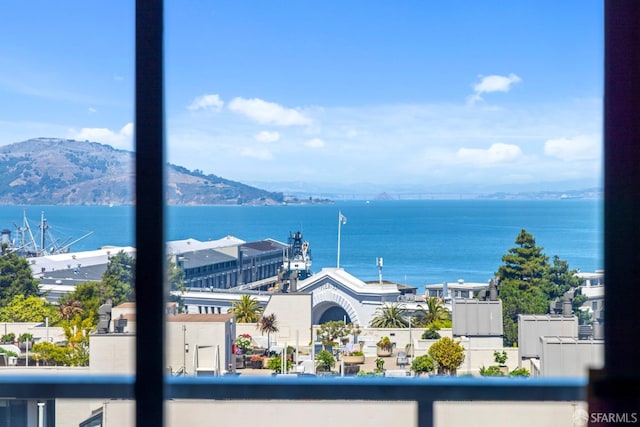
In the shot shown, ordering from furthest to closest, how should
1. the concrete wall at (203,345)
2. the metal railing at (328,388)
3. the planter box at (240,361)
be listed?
the planter box at (240,361)
the concrete wall at (203,345)
the metal railing at (328,388)

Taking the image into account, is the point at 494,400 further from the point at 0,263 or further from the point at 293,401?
the point at 0,263

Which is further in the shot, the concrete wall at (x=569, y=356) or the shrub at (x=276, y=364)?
the shrub at (x=276, y=364)

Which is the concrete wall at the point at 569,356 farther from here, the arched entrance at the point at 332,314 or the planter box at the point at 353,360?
the arched entrance at the point at 332,314

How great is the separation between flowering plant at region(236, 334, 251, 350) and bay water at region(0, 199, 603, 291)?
1.76ft

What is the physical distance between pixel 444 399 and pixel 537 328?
906mm

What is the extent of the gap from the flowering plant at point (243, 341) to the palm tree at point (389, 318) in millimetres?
691

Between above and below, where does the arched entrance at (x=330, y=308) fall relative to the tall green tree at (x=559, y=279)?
below

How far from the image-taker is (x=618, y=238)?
1.43 metres

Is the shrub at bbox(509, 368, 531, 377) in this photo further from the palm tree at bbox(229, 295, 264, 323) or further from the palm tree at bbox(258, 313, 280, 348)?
the palm tree at bbox(229, 295, 264, 323)

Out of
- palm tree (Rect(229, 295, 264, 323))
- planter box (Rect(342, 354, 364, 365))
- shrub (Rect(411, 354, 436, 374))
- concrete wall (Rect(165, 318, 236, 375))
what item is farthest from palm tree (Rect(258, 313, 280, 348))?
shrub (Rect(411, 354, 436, 374))

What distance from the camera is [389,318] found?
3.03 metres

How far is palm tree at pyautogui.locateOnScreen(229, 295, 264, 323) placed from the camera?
9.29 ft

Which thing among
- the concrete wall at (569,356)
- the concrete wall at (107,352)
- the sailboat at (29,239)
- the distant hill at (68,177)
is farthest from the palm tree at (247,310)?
the concrete wall at (569,356)

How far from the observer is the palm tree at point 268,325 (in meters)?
2.76
